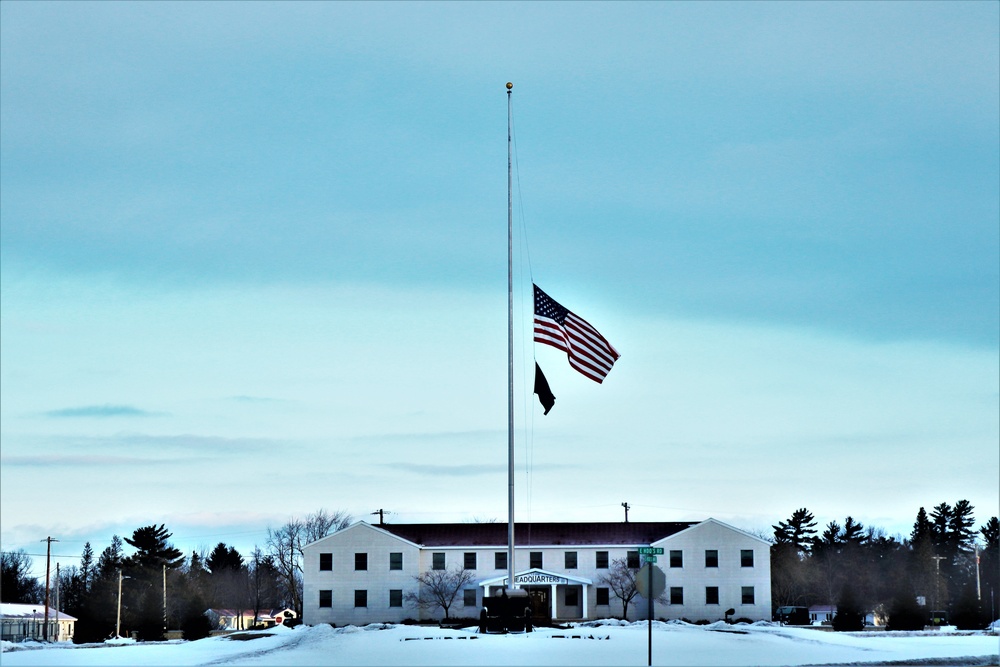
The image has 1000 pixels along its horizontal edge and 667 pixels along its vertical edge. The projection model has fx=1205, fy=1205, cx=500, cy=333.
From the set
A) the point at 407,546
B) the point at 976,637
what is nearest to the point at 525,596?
the point at 976,637

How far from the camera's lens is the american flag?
38.2 m

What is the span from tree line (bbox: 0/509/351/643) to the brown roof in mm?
14643

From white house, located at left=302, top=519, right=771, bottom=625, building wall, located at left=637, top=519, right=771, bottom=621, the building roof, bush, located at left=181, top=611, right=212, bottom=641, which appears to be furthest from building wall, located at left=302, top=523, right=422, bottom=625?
the building roof

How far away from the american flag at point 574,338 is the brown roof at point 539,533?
40.8 meters

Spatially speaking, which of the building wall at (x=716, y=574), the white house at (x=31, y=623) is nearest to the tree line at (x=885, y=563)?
the building wall at (x=716, y=574)

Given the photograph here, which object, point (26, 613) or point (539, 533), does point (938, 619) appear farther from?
point (26, 613)

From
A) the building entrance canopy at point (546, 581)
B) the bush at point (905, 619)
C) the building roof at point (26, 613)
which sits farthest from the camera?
the building roof at point (26, 613)

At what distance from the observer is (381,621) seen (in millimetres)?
74875

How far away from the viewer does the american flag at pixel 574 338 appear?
38.2 metres

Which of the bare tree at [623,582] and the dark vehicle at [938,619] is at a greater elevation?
the bare tree at [623,582]

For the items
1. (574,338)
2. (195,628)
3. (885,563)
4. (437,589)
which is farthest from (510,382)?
(885,563)

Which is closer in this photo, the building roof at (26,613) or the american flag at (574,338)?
the american flag at (574,338)

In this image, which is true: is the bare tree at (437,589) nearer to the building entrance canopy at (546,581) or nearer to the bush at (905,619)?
the building entrance canopy at (546,581)

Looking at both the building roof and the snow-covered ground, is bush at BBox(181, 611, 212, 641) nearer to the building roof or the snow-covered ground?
the snow-covered ground
